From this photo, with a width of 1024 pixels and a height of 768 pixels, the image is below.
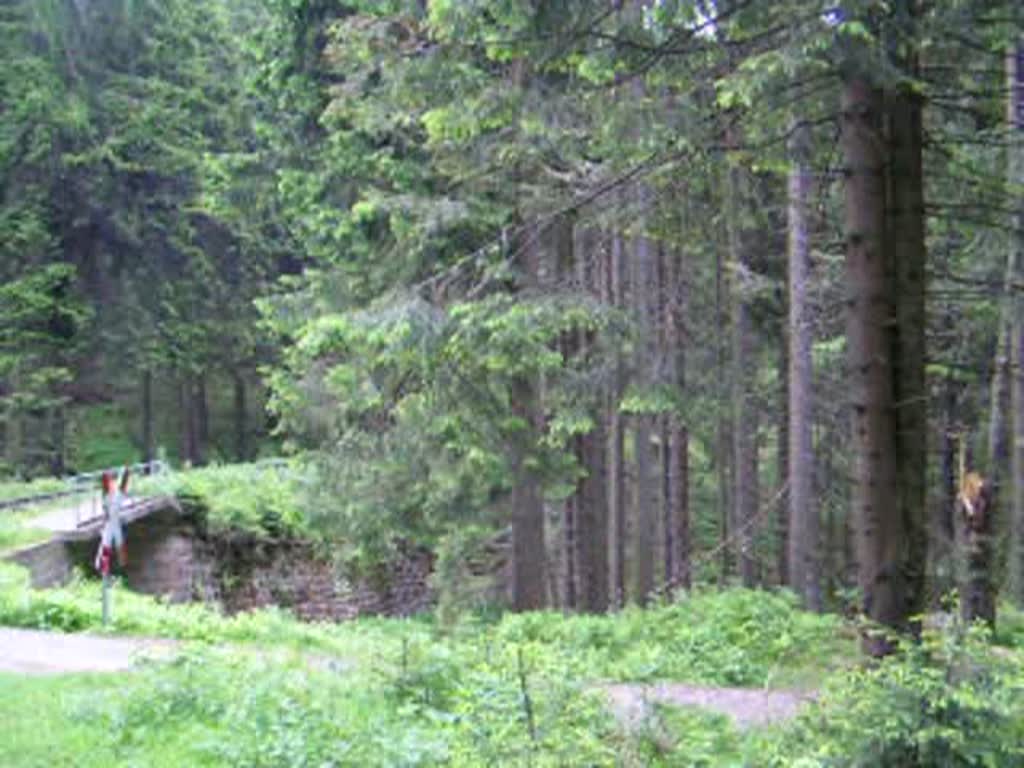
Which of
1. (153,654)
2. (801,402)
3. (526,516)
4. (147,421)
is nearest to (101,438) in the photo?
(147,421)

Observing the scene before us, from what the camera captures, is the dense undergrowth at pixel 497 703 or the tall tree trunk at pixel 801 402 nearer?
the dense undergrowth at pixel 497 703

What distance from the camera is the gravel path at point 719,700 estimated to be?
7.41 metres

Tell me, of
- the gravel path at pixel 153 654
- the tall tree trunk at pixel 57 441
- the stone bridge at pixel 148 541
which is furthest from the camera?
the tall tree trunk at pixel 57 441

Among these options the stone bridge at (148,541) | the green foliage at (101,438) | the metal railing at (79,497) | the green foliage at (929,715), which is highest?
the green foliage at (101,438)

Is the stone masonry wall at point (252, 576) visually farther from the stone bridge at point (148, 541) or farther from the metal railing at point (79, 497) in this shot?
the metal railing at point (79, 497)

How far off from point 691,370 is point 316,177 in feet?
20.8

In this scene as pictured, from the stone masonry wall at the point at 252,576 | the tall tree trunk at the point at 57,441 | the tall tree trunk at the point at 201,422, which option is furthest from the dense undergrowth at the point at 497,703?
→ the tall tree trunk at the point at 201,422

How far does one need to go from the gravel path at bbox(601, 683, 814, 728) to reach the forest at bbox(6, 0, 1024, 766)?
25cm

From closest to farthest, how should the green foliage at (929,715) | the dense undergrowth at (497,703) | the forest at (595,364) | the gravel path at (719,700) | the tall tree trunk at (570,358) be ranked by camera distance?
the green foliage at (929,715), the dense undergrowth at (497,703), the forest at (595,364), the gravel path at (719,700), the tall tree trunk at (570,358)

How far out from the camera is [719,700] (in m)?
8.61

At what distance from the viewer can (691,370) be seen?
17141 millimetres

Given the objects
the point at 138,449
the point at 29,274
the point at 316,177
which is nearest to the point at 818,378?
the point at 316,177

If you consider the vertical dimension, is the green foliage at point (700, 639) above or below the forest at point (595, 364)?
below

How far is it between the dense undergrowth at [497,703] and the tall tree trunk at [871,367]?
854 mm
